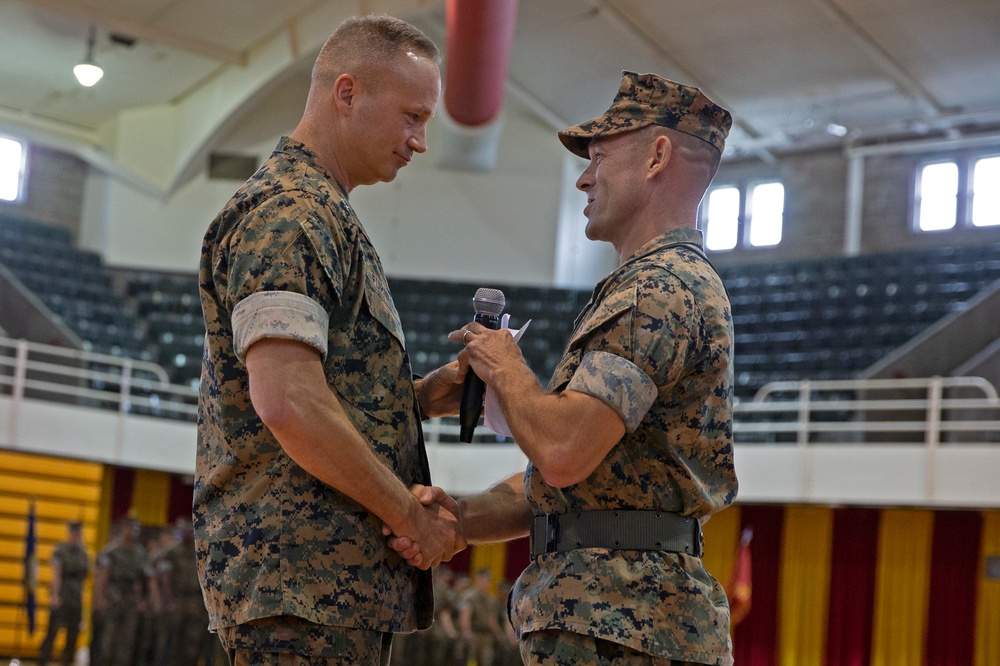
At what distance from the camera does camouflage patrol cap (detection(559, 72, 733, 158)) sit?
2111 mm

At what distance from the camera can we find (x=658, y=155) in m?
2.12

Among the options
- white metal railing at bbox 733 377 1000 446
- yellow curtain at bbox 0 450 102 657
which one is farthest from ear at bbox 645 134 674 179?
yellow curtain at bbox 0 450 102 657

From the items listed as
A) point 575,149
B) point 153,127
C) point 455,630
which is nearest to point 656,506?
point 575,149

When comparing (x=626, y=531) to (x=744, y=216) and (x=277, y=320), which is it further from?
(x=744, y=216)

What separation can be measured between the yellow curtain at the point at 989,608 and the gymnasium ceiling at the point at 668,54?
550cm

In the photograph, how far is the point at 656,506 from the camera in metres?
1.97

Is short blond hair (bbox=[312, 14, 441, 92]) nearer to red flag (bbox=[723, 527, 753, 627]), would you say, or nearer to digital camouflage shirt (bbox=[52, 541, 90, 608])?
digital camouflage shirt (bbox=[52, 541, 90, 608])

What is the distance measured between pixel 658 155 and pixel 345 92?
1.88 feet

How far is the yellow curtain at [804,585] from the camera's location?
12.1 m

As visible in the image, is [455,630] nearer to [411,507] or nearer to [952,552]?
[952,552]

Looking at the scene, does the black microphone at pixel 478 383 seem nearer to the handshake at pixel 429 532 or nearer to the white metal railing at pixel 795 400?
the handshake at pixel 429 532

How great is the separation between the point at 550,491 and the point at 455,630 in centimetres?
1110

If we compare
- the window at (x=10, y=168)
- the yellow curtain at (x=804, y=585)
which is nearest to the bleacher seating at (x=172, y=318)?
the window at (x=10, y=168)

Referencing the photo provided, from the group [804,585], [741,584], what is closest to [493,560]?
[741,584]
